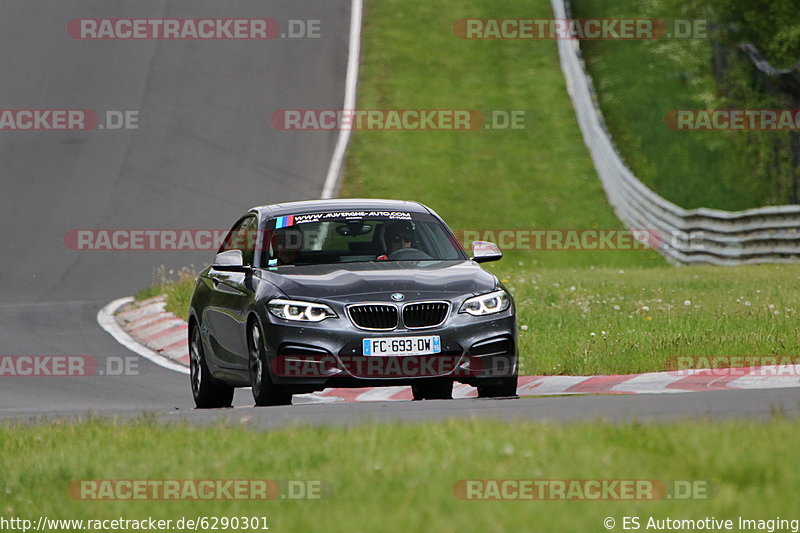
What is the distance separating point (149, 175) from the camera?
29141mm

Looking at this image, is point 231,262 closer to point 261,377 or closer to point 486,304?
point 261,377

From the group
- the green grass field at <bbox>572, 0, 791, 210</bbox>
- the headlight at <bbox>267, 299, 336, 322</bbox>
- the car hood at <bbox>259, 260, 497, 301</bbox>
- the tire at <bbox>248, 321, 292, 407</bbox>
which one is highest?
the green grass field at <bbox>572, 0, 791, 210</bbox>

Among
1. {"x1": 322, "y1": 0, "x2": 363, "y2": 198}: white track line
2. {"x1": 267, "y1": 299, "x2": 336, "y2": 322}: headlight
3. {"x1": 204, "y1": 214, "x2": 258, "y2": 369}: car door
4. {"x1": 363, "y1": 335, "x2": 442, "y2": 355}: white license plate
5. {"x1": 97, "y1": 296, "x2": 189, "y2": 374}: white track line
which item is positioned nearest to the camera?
{"x1": 363, "y1": 335, "x2": 442, "y2": 355}: white license plate

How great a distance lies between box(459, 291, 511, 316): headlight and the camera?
1058cm

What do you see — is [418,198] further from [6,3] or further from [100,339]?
[6,3]

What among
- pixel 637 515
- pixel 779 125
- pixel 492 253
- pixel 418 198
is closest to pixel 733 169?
pixel 779 125

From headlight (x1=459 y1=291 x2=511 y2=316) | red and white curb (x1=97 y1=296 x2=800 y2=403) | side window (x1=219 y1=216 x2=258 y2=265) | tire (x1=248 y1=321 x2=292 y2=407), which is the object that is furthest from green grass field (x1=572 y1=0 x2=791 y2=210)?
tire (x1=248 y1=321 x2=292 y2=407)

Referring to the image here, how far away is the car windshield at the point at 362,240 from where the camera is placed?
1152 centimetres

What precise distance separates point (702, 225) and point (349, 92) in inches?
427

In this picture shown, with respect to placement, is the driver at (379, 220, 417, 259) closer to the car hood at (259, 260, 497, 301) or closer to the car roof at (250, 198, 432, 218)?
the car roof at (250, 198, 432, 218)

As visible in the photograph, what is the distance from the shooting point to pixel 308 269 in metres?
11.1

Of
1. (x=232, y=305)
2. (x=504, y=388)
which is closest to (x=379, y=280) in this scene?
(x=504, y=388)

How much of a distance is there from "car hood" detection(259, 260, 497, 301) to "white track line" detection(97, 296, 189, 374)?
465cm

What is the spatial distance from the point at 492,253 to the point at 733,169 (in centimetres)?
2302
